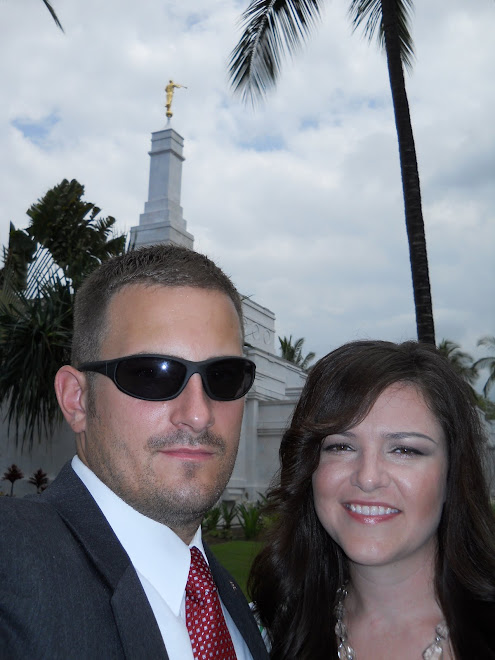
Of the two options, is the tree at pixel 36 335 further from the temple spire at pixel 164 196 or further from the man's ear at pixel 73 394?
the man's ear at pixel 73 394

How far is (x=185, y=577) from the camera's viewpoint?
2.00 metres

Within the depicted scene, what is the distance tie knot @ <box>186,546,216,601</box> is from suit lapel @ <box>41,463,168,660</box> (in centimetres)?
28

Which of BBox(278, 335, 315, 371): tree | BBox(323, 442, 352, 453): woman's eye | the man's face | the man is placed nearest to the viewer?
the man

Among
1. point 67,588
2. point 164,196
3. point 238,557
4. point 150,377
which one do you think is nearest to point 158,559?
point 67,588

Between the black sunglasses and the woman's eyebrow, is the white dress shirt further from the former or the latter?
the woman's eyebrow

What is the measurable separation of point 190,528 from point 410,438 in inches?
42.1

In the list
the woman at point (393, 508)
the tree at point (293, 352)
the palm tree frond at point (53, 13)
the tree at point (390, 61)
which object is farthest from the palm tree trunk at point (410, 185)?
the tree at point (293, 352)

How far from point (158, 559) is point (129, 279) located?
37.2 inches

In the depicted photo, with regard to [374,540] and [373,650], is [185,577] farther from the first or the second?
[373,650]

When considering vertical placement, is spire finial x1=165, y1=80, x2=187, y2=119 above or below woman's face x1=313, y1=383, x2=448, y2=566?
above

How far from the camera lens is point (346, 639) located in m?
2.92

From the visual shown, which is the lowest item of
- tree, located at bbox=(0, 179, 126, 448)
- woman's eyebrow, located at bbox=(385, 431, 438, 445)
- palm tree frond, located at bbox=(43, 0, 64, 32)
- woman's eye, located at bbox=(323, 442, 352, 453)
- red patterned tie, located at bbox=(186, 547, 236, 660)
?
red patterned tie, located at bbox=(186, 547, 236, 660)

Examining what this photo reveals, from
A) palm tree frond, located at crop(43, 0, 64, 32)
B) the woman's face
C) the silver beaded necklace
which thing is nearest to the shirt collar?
the woman's face

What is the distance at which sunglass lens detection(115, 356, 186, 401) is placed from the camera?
82.3 inches
